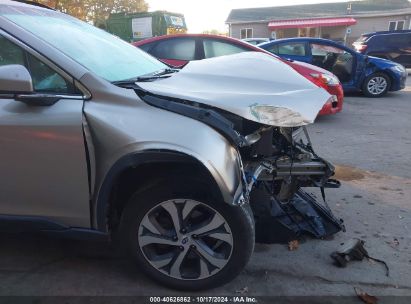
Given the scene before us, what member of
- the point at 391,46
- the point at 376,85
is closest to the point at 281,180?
the point at 376,85

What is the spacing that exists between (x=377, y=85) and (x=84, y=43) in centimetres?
934

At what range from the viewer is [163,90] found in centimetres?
249

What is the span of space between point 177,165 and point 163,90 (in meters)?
0.50

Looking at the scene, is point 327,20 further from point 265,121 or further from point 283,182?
point 265,121

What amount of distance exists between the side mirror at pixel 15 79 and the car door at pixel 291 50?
25.9ft

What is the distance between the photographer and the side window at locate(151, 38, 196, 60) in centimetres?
754

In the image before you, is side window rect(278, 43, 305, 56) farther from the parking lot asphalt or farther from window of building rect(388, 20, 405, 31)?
window of building rect(388, 20, 405, 31)

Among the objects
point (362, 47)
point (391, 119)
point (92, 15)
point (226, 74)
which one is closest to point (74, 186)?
point (226, 74)

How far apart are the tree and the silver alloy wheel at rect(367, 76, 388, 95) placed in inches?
738

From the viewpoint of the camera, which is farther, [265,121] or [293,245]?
[293,245]

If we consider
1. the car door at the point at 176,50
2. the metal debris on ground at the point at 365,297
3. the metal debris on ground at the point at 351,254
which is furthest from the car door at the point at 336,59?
the metal debris on ground at the point at 365,297

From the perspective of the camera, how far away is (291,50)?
952 centimetres

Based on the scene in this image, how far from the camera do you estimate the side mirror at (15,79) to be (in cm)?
222

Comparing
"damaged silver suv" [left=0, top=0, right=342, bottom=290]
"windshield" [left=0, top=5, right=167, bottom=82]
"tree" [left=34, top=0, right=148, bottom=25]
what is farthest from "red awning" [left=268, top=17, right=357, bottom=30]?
"damaged silver suv" [left=0, top=0, right=342, bottom=290]
